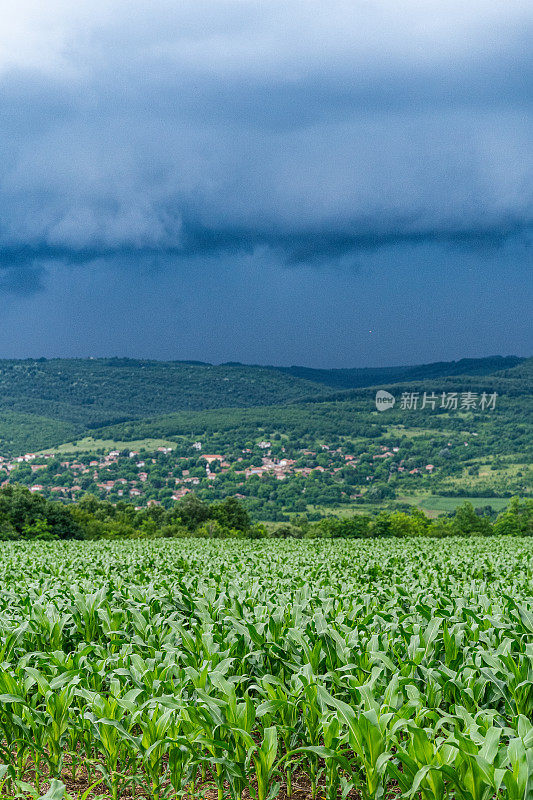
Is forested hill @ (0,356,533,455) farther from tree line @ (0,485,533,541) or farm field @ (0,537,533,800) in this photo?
farm field @ (0,537,533,800)

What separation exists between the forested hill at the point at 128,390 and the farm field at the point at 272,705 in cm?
13120

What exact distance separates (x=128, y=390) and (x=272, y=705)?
182m

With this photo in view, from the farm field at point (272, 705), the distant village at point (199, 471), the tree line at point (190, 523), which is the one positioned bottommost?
the distant village at point (199, 471)

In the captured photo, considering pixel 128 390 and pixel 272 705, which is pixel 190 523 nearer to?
pixel 272 705

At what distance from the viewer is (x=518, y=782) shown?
3.14 m

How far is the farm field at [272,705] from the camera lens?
12.1 ft

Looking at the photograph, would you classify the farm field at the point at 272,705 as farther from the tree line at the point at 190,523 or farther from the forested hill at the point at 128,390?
the forested hill at the point at 128,390

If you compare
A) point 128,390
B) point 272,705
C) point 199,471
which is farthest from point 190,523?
point 128,390

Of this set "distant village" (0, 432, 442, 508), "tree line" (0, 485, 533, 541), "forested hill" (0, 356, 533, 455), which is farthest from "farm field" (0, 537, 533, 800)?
"forested hill" (0, 356, 533, 455)

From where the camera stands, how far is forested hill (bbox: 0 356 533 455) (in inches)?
5689

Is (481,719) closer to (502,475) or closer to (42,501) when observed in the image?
(42,501)

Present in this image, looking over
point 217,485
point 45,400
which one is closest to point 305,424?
point 217,485

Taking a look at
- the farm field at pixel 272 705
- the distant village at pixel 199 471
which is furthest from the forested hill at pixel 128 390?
the farm field at pixel 272 705

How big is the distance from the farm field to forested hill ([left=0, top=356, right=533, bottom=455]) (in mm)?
131197
